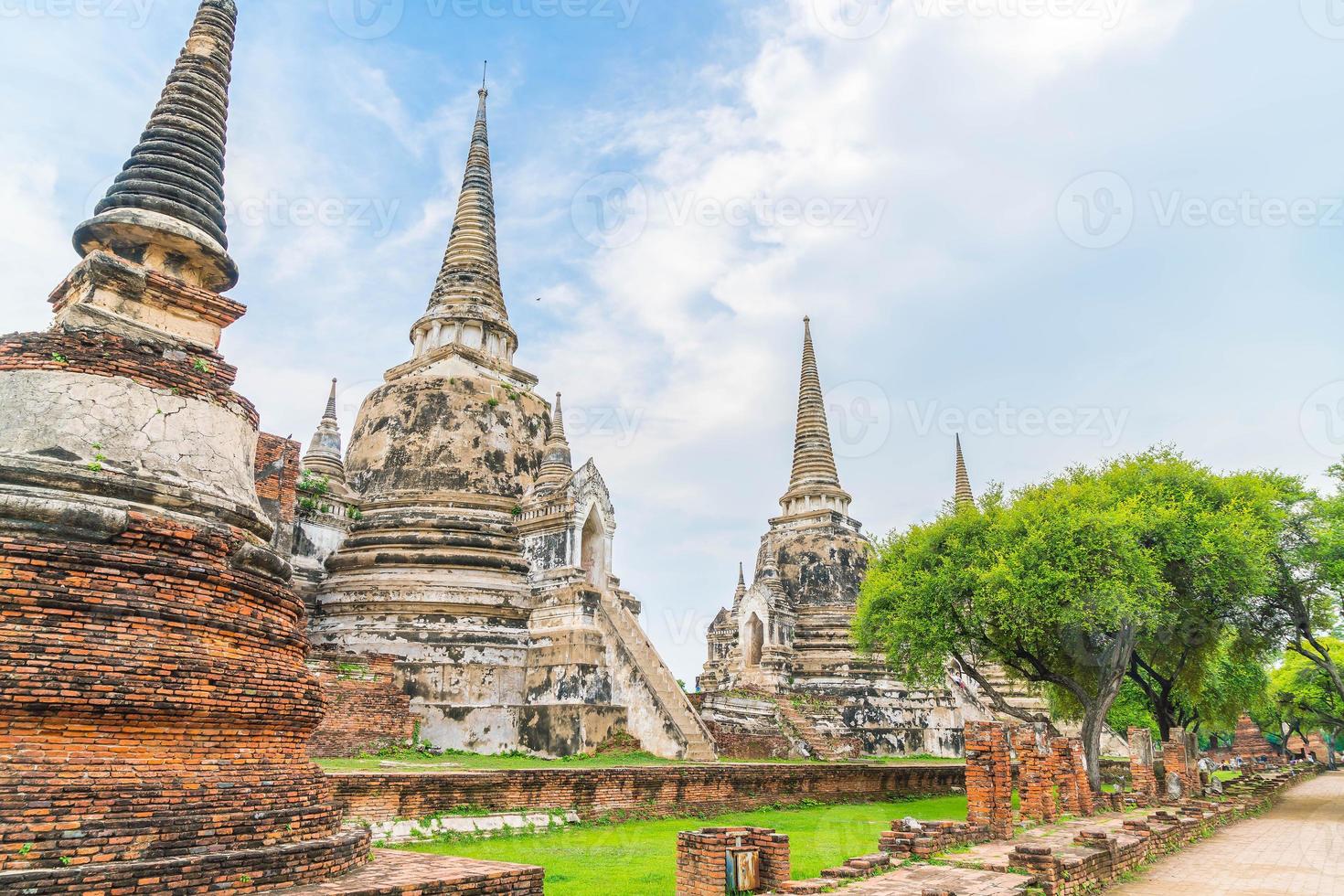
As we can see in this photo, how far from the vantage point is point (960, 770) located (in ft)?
81.0

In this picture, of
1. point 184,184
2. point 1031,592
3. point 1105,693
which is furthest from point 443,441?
point 1105,693

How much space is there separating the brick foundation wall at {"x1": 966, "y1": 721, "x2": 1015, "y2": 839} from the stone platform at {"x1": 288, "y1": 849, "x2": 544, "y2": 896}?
8.23m

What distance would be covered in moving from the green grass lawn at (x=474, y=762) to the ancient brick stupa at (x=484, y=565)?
0.62 meters

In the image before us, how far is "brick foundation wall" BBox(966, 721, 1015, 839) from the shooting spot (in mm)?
13344

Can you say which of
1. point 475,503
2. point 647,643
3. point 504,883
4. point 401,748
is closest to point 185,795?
point 504,883

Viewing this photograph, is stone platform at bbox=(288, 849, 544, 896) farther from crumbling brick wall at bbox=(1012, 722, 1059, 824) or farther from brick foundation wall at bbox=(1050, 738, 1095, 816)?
brick foundation wall at bbox=(1050, 738, 1095, 816)

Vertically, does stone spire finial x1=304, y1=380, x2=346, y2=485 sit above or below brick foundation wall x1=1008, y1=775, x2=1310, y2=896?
above

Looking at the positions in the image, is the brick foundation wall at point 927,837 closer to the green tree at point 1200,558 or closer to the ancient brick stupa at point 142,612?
the ancient brick stupa at point 142,612

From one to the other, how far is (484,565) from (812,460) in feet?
57.0

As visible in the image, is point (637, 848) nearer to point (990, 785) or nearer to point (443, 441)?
point (990, 785)

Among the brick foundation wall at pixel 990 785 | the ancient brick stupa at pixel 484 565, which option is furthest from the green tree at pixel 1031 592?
the brick foundation wall at pixel 990 785

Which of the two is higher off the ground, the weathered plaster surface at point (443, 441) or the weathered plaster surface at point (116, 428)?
the weathered plaster surface at point (443, 441)

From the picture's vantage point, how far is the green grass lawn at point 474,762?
1473 cm

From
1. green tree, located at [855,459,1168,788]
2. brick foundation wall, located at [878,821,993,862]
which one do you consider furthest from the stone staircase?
brick foundation wall, located at [878,821,993,862]
